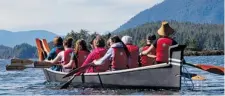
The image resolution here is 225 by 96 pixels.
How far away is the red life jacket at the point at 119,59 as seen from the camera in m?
17.0

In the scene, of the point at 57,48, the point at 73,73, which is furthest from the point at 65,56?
the point at 73,73

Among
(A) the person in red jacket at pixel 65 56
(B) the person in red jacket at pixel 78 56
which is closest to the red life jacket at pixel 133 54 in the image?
(B) the person in red jacket at pixel 78 56

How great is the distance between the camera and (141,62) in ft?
60.4

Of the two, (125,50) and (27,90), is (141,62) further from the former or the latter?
(27,90)

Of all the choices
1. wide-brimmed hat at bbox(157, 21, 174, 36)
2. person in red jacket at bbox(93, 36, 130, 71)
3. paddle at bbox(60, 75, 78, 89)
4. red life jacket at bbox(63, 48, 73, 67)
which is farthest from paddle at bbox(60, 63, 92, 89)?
wide-brimmed hat at bbox(157, 21, 174, 36)

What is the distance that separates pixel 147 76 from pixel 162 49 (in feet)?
2.91

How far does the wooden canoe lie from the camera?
15469mm

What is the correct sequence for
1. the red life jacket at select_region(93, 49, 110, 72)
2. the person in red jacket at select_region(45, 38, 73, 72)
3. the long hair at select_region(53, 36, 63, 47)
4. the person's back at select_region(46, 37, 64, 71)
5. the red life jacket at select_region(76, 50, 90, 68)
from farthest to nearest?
the person's back at select_region(46, 37, 64, 71), the long hair at select_region(53, 36, 63, 47), the person in red jacket at select_region(45, 38, 73, 72), the red life jacket at select_region(76, 50, 90, 68), the red life jacket at select_region(93, 49, 110, 72)

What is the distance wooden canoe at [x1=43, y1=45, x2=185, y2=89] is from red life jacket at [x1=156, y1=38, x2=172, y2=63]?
0.71 meters

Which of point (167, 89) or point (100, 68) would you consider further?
point (100, 68)

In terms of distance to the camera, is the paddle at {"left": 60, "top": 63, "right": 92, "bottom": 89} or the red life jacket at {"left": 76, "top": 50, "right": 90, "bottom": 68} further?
the red life jacket at {"left": 76, "top": 50, "right": 90, "bottom": 68}

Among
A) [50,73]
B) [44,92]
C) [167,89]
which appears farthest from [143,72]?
[50,73]

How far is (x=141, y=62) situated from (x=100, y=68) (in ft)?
4.87

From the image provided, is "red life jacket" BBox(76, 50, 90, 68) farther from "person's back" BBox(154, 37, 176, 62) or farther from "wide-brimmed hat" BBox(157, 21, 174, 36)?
"wide-brimmed hat" BBox(157, 21, 174, 36)
